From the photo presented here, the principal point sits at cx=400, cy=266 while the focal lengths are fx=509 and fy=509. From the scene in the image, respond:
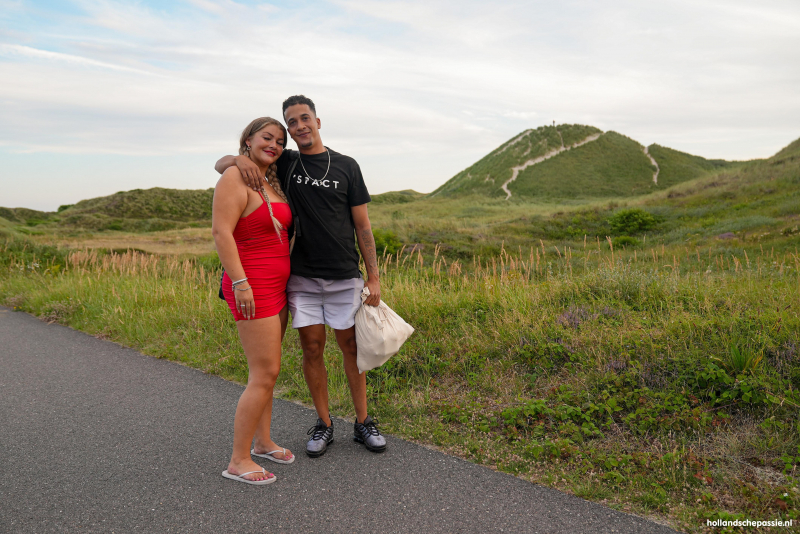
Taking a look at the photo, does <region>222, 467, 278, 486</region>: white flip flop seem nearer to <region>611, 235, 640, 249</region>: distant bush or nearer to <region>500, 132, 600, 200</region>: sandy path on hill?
<region>611, 235, 640, 249</region>: distant bush

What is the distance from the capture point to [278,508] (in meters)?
2.89

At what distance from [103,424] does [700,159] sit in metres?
77.9

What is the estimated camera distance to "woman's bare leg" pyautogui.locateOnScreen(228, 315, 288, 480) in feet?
10.7

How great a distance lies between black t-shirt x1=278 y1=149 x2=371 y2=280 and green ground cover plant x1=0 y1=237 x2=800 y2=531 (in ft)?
4.69

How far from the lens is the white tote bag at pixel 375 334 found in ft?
11.6

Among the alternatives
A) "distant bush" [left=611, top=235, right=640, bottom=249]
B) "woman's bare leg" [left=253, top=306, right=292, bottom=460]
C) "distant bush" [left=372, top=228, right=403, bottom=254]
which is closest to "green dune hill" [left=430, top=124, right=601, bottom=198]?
"distant bush" [left=611, top=235, right=640, bottom=249]

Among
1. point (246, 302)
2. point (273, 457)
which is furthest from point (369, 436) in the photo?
point (246, 302)

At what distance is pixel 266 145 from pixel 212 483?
7.11 feet

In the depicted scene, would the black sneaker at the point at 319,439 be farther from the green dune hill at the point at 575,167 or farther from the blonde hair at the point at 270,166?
the green dune hill at the point at 575,167

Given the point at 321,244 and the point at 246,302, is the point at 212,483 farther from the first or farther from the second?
the point at 321,244

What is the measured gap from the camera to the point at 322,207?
11.3 feet

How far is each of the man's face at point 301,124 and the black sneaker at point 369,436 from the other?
80.4 inches

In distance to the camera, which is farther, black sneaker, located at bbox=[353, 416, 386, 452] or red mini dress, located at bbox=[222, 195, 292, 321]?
black sneaker, located at bbox=[353, 416, 386, 452]

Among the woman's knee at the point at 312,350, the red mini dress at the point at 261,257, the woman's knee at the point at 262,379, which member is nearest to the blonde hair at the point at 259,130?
the red mini dress at the point at 261,257
